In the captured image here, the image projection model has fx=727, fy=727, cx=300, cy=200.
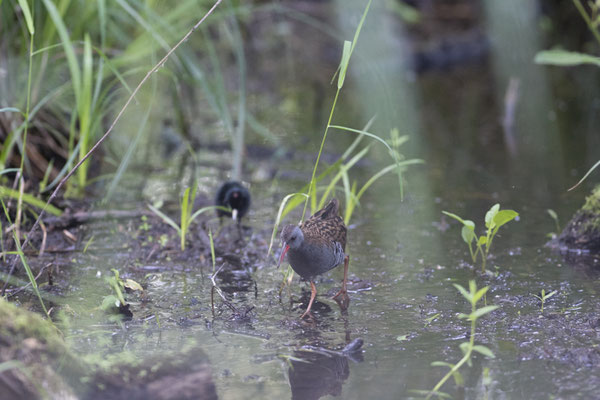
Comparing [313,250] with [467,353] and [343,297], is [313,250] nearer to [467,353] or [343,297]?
[343,297]

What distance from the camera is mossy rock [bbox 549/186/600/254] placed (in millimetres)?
4883

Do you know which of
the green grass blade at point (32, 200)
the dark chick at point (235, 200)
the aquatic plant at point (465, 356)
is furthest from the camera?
the dark chick at point (235, 200)

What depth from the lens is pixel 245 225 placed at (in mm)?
5711

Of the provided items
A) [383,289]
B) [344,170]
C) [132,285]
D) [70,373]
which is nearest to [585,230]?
[383,289]

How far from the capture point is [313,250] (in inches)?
161

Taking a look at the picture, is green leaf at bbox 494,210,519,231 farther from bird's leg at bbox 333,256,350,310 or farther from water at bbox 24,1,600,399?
bird's leg at bbox 333,256,350,310

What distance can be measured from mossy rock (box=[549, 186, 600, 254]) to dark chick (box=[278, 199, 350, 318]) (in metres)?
1.66

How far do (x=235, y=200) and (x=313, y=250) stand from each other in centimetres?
143

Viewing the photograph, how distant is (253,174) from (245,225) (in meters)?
1.59

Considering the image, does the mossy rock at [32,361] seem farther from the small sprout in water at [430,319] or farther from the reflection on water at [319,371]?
the small sprout in water at [430,319]

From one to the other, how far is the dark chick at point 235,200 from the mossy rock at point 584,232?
222 centimetres

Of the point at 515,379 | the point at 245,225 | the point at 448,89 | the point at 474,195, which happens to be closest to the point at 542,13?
the point at 448,89

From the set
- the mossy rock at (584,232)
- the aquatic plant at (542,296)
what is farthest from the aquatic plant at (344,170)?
the mossy rock at (584,232)

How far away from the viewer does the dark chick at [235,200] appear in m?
5.39
